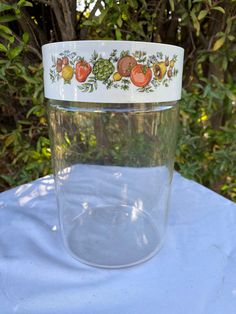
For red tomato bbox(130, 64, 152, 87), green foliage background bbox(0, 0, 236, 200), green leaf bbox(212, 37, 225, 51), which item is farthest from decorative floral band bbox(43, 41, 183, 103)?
green leaf bbox(212, 37, 225, 51)

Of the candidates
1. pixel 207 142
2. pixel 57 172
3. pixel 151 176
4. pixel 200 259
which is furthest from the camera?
pixel 207 142

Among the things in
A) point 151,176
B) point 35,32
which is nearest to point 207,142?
point 151,176

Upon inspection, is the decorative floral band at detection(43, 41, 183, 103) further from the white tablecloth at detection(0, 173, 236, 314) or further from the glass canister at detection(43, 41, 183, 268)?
the white tablecloth at detection(0, 173, 236, 314)

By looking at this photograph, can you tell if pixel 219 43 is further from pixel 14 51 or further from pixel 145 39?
pixel 14 51

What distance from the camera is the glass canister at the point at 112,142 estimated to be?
1.04 feet

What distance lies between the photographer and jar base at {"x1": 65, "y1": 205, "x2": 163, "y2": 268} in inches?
16.1

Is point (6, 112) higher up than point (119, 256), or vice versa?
point (6, 112)

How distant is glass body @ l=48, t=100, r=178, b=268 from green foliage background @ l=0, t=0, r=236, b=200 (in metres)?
0.11

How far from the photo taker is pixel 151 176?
0.65 meters

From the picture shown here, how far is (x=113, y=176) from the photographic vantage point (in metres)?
0.70

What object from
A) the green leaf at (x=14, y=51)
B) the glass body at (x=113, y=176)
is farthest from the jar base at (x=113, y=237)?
the green leaf at (x=14, y=51)

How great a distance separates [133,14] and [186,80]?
9.3 inches

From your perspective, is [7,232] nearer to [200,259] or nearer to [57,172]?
[57,172]

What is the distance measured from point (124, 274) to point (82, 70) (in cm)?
29
